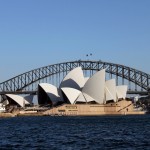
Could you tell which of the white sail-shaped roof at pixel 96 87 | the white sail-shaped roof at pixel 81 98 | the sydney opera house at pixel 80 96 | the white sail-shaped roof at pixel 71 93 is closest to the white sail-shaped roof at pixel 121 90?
the sydney opera house at pixel 80 96

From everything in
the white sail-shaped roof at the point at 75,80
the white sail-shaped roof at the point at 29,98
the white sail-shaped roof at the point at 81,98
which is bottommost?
the white sail-shaped roof at the point at 81,98

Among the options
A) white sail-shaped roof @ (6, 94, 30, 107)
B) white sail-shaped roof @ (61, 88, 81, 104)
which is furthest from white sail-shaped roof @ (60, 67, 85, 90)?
white sail-shaped roof @ (6, 94, 30, 107)

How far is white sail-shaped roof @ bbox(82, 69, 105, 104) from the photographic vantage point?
13238 centimetres

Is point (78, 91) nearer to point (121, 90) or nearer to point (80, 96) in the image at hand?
point (80, 96)

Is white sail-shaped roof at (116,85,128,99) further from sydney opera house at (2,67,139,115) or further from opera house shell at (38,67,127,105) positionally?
opera house shell at (38,67,127,105)

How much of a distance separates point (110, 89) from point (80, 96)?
8825 mm

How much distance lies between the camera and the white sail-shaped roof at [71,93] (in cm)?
14162

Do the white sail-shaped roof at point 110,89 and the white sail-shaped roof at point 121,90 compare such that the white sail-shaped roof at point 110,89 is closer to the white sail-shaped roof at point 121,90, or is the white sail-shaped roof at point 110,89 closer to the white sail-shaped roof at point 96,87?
the white sail-shaped roof at point 96,87

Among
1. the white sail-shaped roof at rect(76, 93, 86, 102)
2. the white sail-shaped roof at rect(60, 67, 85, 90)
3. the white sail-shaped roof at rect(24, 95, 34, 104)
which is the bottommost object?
the white sail-shaped roof at rect(76, 93, 86, 102)

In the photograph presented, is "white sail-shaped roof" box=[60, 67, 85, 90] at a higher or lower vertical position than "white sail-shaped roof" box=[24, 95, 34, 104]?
higher

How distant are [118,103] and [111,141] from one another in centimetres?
11014

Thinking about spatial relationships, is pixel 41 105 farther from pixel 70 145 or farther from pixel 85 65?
pixel 70 145

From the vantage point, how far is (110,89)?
468 ft

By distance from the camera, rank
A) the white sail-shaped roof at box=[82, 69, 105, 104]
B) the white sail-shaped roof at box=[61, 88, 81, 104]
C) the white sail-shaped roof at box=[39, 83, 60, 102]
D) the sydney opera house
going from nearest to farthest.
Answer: the white sail-shaped roof at box=[82, 69, 105, 104] → the sydney opera house → the white sail-shaped roof at box=[61, 88, 81, 104] → the white sail-shaped roof at box=[39, 83, 60, 102]
